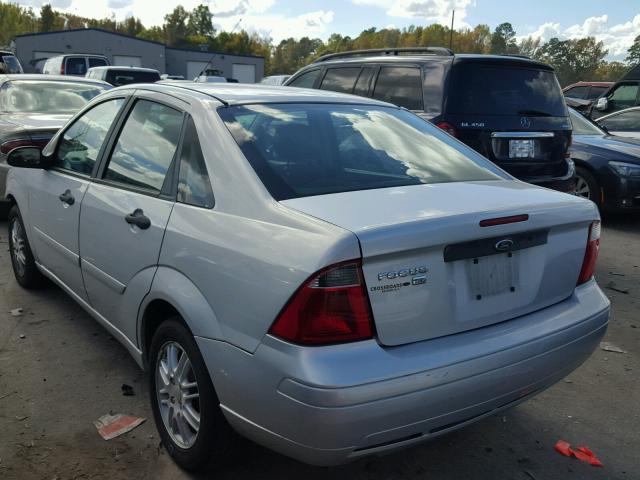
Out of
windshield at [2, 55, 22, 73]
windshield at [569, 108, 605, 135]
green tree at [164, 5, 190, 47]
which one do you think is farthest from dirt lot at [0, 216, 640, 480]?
green tree at [164, 5, 190, 47]

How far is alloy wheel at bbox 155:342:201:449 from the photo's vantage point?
256 centimetres

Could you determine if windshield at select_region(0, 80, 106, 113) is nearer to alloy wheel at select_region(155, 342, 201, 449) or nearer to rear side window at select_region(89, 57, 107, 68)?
alloy wheel at select_region(155, 342, 201, 449)

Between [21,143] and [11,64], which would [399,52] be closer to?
[21,143]

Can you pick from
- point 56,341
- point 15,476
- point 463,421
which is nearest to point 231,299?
point 463,421

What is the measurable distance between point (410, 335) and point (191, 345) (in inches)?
35.5

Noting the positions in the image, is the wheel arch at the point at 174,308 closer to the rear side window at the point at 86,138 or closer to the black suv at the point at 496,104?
the rear side window at the point at 86,138

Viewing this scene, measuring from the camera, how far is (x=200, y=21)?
12962cm

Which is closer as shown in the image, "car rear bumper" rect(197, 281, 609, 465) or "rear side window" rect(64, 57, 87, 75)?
"car rear bumper" rect(197, 281, 609, 465)

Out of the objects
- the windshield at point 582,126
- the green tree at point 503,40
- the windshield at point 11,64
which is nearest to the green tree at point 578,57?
the green tree at point 503,40

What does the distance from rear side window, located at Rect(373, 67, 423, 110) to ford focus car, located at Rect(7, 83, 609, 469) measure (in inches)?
112

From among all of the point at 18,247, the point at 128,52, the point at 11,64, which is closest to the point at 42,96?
the point at 18,247

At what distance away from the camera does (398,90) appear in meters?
6.36

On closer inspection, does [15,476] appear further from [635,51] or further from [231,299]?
[635,51]

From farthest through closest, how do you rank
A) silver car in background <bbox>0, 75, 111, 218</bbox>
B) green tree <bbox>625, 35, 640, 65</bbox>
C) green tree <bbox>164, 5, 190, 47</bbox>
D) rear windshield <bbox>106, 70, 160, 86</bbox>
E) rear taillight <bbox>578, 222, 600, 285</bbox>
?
green tree <bbox>164, 5, 190, 47</bbox> → green tree <bbox>625, 35, 640, 65</bbox> → rear windshield <bbox>106, 70, 160, 86</bbox> → silver car in background <bbox>0, 75, 111, 218</bbox> → rear taillight <bbox>578, 222, 600, 285</bbox>
